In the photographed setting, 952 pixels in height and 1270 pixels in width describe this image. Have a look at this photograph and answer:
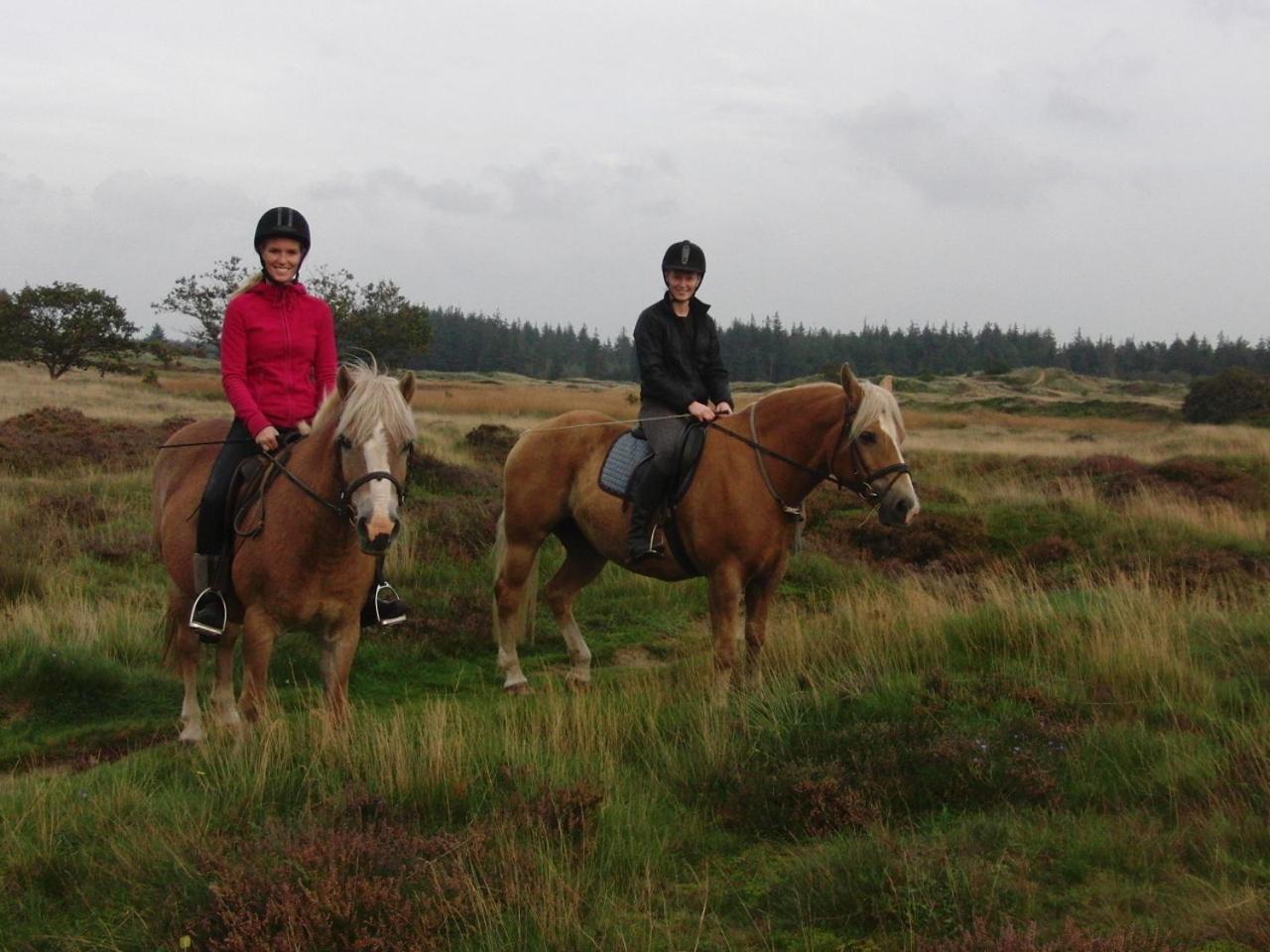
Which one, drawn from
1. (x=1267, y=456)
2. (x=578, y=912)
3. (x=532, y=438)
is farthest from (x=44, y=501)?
(x=1267, y=456)

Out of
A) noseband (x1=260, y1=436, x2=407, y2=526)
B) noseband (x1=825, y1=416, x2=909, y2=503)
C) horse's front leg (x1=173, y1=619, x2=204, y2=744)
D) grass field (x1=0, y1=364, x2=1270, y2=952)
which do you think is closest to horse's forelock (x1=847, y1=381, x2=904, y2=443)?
noseband (x1=825, y1=416, x2=909, y2=503)

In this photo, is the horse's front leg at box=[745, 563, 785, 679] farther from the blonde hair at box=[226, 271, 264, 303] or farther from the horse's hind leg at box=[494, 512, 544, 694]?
the blonde hair at box=[226, 271, 264, 303]

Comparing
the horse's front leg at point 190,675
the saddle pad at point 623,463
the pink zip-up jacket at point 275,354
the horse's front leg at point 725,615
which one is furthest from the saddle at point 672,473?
the horse's front leg at point 190,675

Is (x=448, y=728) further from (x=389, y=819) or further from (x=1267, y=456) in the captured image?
(x=1267, y=456)

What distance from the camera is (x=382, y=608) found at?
5895 millimetres

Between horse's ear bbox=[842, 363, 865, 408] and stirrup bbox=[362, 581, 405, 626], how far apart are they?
3199 mm

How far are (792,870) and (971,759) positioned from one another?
1.30m

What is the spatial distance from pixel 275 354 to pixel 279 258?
57 cm

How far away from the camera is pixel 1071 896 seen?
380cm

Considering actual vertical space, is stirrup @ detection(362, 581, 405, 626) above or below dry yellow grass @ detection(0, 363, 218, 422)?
below

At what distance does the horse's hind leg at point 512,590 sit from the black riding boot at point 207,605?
8.72 ft

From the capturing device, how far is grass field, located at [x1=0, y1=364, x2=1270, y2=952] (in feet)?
11.9

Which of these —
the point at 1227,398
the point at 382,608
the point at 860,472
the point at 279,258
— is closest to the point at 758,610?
the point at 860,472

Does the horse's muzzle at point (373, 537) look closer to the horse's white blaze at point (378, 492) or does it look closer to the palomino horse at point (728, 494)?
the horse's white blaze at point (378, 492)
